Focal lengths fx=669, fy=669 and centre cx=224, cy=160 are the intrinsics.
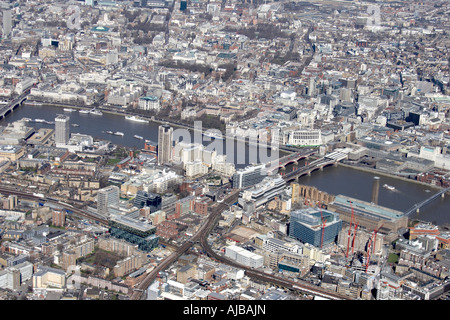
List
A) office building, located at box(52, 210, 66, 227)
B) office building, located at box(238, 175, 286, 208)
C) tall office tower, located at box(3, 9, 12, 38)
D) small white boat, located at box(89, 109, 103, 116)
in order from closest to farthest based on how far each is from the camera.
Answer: office building, located at box(52, 210, 66, 227), office building, located at box(238, 175, 286, 208), small white boat, located at box(89, 109, 103, 116), tall office tower, located at box(3, 9, 12, 38)

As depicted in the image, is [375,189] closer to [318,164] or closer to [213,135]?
[318,164]

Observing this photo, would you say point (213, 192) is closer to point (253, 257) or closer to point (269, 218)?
point (269, 218)

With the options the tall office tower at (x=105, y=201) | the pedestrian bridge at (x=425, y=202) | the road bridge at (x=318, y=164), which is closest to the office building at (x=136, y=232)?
the tall office tower at (x=105, y=201)

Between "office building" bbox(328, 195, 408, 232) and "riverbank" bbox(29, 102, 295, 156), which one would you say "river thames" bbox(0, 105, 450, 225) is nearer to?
"riverbank" bbox(29, 102, 295, 156)

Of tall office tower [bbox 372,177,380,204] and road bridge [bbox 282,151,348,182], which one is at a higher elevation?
road bridge [bbox 282,151,348,182]

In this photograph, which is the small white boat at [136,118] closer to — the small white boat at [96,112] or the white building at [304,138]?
the small white boat at [96,112]

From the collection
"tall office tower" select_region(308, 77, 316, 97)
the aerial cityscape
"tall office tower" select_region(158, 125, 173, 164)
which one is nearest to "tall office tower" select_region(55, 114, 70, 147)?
the aerial cityscape

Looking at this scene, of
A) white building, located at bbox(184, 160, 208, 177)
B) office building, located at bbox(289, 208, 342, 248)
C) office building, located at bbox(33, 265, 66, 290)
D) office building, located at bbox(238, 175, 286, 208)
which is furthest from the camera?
white building, located at bbox(184, 160, 208, 177)
